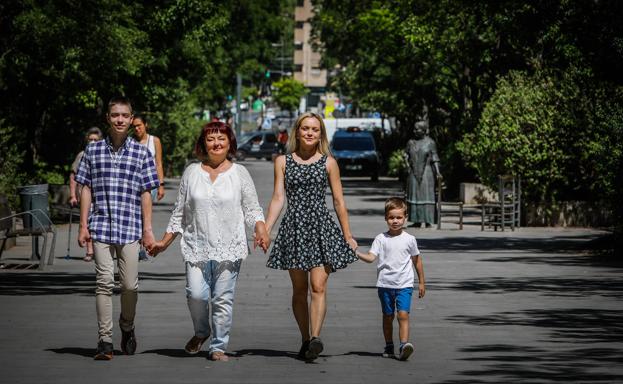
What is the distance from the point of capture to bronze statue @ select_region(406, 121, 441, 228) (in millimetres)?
26359

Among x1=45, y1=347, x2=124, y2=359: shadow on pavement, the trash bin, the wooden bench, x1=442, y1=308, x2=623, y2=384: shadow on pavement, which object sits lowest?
x1=45, y1=347, x2=124, y2=359: shadow on pavement

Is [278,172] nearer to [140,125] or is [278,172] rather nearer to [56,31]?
[140,125]

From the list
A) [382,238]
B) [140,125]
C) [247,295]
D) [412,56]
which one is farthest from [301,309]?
[412,56]

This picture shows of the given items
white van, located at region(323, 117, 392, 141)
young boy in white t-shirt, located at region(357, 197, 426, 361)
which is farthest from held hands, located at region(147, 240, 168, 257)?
white van, located at region(323, 117, 392, 141)

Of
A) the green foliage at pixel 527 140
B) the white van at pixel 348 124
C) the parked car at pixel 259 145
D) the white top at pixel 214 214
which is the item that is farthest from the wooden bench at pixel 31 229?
the parked car at pixel 259 145

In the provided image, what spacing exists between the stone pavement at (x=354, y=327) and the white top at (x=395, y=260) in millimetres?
536

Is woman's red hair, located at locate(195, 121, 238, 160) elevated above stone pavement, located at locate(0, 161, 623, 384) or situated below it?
above

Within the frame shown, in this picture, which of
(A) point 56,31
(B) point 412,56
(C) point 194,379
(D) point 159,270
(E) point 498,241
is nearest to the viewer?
(C) point 194,379

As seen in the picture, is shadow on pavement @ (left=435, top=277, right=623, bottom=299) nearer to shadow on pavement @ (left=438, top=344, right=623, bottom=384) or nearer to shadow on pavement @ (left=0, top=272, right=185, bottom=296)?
shadow on pavement @ (left=0, top=272, right=185, bottom=296)

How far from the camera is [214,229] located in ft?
32.4

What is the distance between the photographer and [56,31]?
24922 mm

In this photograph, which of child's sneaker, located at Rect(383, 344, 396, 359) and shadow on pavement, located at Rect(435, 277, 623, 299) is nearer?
child's sneaker, located at Rect(383, 344, 396, 359)

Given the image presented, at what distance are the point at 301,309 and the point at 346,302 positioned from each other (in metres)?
3.82

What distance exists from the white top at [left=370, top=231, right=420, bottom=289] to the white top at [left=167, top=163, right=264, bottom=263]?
0.87 metres
